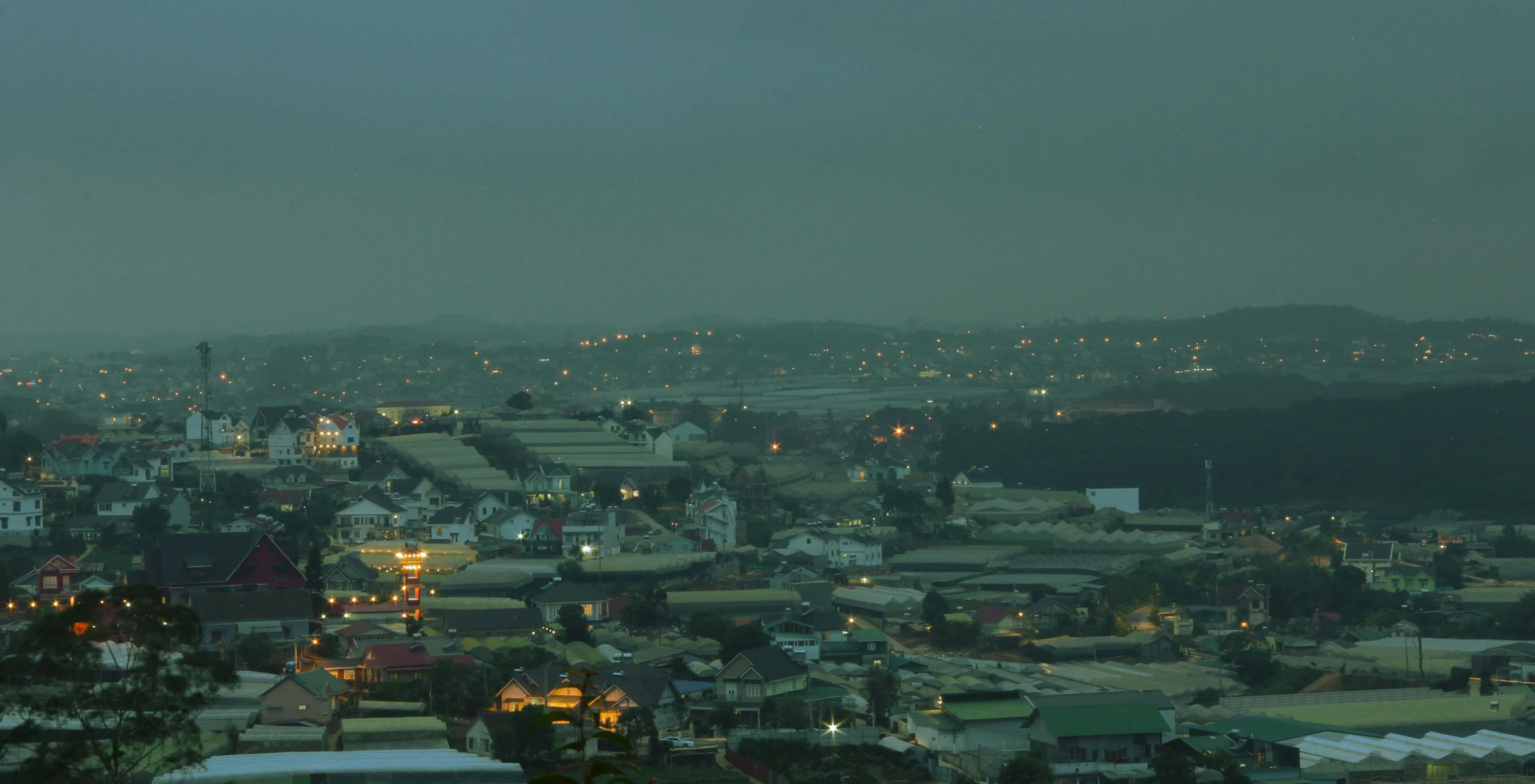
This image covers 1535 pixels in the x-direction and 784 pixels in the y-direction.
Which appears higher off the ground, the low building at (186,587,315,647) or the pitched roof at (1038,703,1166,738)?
the low building at (186,587,315,647)

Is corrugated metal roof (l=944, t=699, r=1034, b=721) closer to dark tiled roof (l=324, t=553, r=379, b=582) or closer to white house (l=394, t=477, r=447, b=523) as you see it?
dark tiled roof (l=324, t=553, r=379, b=582)

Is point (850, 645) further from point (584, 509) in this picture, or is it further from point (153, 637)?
point (153, 637)

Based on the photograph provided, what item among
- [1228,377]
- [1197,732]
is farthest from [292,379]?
[1197,732]

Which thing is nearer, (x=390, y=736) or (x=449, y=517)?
(x=390, y=736)

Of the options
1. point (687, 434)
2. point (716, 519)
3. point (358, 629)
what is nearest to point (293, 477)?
point (716, 519)

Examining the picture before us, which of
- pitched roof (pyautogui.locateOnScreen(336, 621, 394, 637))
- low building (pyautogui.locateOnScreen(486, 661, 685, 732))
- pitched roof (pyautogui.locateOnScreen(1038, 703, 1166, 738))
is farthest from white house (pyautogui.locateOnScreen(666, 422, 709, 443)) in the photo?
pitched roof (pyautogui.locateOnScreen(1038, 703, 1166, 738))

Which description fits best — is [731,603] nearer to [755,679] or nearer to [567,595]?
[567,595]
